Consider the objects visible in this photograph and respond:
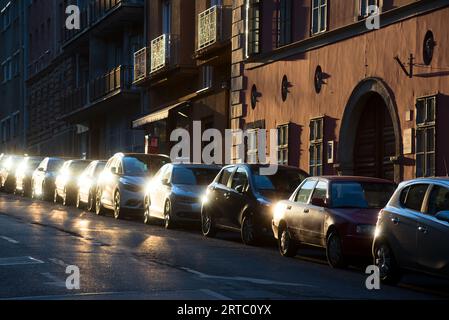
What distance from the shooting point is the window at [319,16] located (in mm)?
29391

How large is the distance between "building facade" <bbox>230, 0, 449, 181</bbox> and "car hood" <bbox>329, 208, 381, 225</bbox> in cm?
520

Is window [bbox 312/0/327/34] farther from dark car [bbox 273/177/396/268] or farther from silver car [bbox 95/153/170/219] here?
dark car [bbox 273/177/396/268]

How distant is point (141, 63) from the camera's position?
4553cm

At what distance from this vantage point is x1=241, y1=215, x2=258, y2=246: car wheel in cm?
2230

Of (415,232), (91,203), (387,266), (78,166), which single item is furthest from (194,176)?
(415,232)

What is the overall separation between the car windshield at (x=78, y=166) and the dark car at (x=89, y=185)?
7.65ft

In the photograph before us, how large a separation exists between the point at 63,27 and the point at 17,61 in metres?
17.8

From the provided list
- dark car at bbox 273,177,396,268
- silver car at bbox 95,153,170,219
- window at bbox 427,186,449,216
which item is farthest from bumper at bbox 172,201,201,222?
window at bbox 427,186,449,216

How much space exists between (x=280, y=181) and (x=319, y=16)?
7.79 m

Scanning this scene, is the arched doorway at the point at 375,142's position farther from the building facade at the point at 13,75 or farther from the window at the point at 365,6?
the building facade at the point at 13,75

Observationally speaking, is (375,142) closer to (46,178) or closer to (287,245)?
(287,245)

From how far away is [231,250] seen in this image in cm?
2092
